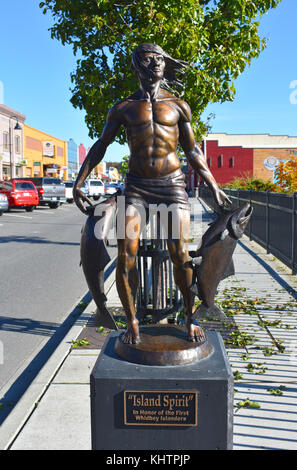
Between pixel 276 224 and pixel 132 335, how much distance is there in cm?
854

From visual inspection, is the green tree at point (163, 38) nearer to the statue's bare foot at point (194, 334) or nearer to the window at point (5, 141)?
the statue's bare foot at point (194, 334)

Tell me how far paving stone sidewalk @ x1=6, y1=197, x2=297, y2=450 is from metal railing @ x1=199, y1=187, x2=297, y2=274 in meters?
2.44

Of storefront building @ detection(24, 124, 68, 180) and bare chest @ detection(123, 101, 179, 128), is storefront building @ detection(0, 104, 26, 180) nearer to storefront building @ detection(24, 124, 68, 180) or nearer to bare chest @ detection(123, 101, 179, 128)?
storefront building @ detection(24, 124, 68, 180)

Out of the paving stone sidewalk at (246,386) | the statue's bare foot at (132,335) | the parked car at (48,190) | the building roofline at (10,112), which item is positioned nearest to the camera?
the statue's bare foot at (132,335)

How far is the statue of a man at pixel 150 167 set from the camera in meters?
3.42

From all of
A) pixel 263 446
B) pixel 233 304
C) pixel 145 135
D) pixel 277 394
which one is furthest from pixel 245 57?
pixel 263 446

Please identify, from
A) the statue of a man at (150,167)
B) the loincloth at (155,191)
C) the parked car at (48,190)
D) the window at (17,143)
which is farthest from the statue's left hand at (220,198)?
the window at (17,143)

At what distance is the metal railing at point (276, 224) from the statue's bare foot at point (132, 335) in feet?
21.3

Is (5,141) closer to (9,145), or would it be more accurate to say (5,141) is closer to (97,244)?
(9,145)

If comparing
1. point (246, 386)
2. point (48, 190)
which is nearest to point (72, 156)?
point (48, 190)

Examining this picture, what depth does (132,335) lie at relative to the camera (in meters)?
3.36

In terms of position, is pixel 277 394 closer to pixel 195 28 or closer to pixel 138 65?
pixel 138 65

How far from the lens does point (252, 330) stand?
231 inches

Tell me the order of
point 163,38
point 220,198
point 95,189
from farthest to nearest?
point 95,189 < point 163,38 < point 220,198
